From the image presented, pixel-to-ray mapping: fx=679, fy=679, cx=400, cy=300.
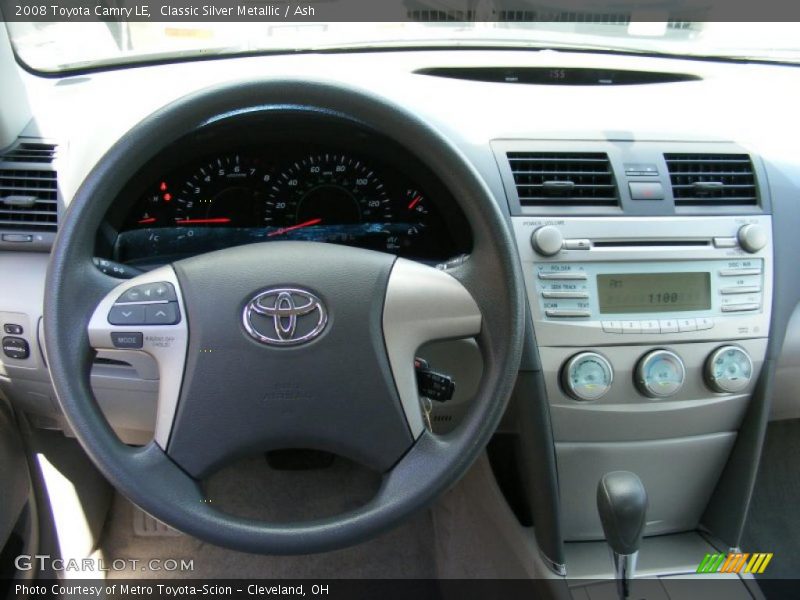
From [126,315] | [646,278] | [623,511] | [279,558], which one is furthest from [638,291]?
[279,558]

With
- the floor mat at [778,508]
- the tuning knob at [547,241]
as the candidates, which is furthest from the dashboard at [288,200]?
the floor mat at [778,508]

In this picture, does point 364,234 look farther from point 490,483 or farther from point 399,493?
point 490,483

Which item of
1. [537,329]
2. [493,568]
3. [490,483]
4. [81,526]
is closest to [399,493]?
[537,329]

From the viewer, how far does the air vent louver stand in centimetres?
138

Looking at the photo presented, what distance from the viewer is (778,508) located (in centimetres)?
196

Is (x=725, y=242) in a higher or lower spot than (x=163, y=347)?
higher

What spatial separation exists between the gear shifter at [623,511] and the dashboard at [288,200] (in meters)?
0.51

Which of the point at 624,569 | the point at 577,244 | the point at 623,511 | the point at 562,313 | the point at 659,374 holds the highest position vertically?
the point at 577,244

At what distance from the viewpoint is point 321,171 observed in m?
1.32

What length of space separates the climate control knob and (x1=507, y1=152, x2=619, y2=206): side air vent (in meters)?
0.38

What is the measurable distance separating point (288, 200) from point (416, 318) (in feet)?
1.46

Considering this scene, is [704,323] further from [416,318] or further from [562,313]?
[416,318]

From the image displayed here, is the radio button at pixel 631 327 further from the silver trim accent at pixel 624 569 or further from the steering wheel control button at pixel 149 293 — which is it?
the steering wheel control button at pixel 149 293

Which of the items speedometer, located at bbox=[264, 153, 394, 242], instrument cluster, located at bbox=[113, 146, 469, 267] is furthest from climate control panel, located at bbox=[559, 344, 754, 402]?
speedometer, located at bbox=[264, 153, 394, 242]
